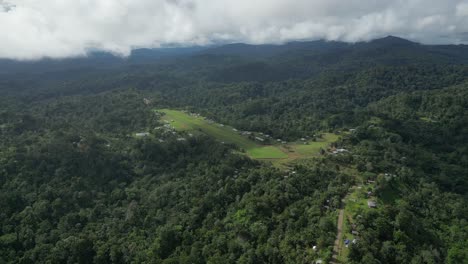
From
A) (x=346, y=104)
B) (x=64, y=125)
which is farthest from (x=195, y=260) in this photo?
(x=346, y=104)

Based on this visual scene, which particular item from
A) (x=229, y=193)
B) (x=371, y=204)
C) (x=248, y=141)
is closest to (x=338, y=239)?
(x=371, y=204)

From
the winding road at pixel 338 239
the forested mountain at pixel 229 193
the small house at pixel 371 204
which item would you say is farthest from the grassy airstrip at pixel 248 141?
the winding road at pixel 338 239

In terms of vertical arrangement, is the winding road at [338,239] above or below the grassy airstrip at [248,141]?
above

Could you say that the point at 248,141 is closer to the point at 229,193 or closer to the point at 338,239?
the point at 229,193

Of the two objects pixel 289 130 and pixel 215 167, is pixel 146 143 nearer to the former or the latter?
pixel 215 167

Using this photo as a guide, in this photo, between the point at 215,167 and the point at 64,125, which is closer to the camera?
the point at 215,167

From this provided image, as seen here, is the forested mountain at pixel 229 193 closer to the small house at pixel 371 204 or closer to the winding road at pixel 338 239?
the winding road at pixel 338 239

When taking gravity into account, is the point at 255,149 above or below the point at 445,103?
below

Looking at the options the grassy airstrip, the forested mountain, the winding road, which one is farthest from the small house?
the grassy airstrip
